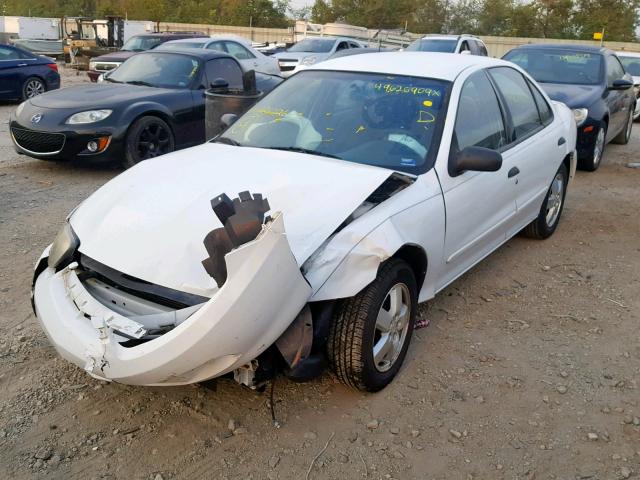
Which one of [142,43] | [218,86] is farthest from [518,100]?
[142,43]

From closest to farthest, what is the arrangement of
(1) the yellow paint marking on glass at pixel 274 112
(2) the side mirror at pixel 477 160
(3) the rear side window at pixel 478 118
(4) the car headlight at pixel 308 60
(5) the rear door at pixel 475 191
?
(2) the side mirror at pixel 477 160 < (5) the rear door at pixel 475 191 < (3) the rear side window at pixel 478 118 < (1) the yellow paint marking on glass at pixel 274 112 < (4) the car headlight at pixel 308 60

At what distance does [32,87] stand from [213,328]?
1283 cm

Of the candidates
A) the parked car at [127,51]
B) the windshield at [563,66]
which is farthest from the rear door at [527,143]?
the parked car at [127,51]

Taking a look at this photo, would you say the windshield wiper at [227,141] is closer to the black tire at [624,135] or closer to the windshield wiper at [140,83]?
the windshield wiper at [140,83]

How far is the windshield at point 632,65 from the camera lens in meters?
14.0

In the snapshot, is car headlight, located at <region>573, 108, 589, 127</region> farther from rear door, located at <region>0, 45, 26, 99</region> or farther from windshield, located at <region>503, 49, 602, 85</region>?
rear door, located at <region>0, 45, 26, 99</region>

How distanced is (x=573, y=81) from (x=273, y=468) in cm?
756

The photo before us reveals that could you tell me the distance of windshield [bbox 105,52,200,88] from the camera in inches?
325

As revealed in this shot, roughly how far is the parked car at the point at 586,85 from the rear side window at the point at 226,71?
3.94 m

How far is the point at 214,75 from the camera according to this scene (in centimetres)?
856

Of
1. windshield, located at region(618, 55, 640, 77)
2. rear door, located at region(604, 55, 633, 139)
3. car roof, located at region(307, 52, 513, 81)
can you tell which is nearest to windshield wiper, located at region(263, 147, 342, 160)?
car roof, located at region(307, 52, 513, 81)

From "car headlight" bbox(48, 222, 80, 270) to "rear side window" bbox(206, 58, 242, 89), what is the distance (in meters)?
5.59

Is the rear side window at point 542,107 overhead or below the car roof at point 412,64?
below

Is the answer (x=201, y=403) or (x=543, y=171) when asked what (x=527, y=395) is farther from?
(x=543, y=171)
